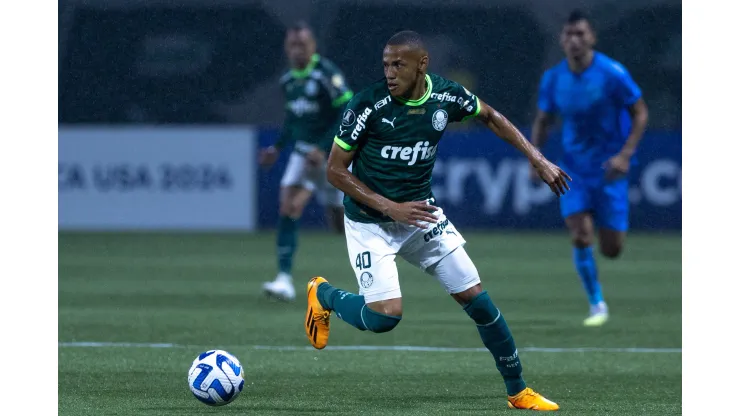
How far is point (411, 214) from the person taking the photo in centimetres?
630

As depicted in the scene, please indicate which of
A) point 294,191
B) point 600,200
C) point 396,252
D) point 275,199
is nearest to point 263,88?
point 275,199

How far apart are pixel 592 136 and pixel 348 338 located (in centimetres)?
252

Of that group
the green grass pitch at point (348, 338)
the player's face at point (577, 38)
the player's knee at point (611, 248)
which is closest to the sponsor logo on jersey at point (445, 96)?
the green grass pitch at point (348, 338)

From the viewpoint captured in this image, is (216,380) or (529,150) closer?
(216,380)

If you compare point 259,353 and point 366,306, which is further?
point 259,353

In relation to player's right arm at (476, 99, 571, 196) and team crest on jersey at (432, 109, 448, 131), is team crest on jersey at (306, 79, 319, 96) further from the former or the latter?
team crest on jersey at (432, 109, 448, 131)

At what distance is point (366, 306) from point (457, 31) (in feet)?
50.0

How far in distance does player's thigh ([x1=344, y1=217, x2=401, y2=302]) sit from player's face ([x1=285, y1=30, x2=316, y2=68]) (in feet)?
16.0

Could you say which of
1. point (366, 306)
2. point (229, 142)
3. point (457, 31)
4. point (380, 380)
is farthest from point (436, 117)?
point (457, 31)

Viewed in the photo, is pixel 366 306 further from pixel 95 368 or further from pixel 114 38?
pixel 114 38

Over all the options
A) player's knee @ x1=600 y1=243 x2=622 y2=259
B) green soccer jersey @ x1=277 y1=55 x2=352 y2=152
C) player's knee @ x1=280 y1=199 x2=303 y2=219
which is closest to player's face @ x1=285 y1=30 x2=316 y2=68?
green soccer jersey @ x1=277 y1=55 x2=352 y2=152

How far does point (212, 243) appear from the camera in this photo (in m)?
17.3

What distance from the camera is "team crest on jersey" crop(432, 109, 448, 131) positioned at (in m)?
6.39

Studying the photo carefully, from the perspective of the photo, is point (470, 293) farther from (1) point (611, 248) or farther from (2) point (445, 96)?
(1) point (611, 248)
